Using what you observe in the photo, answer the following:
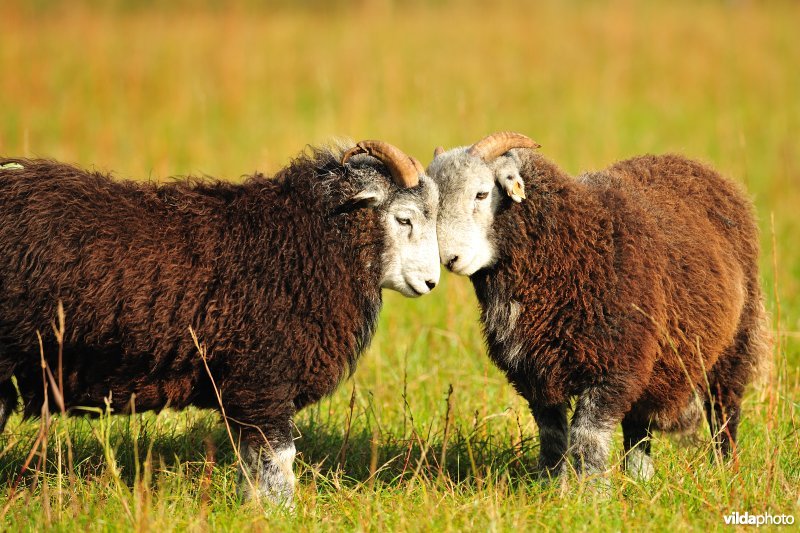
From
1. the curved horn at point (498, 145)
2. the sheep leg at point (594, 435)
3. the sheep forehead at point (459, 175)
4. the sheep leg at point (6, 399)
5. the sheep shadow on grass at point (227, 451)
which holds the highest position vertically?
the curved horn at point (498, 145)

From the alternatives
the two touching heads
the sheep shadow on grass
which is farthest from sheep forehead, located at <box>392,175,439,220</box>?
the sheep shadow on grass

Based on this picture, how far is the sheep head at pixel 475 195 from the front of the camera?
542 centimetres

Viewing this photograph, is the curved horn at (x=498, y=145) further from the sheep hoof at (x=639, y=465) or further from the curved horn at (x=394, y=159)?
the sheep hoof at (x=639, y=465)

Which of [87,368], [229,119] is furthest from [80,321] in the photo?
[229,119]

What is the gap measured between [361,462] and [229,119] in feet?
31.5

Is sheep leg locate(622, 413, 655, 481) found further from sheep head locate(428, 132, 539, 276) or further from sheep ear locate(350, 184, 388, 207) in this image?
sheep ear locate(350, 184, 388, 207)

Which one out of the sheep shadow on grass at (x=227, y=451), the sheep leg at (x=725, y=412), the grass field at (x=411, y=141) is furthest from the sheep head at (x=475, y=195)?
the sheep leg at (x=725, y=412)

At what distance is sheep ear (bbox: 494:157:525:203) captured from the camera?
5.41 metres

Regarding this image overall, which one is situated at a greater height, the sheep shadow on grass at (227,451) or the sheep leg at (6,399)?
the sheep leg at (6,399)

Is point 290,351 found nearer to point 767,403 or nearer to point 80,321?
point 80,321

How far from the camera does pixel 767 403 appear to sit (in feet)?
21.4

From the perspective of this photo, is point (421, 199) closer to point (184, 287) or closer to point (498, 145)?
point (498, 145)

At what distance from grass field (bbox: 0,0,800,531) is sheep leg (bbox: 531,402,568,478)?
177 mm

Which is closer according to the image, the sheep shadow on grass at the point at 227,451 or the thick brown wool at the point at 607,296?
the thick brown wool at the point at 607,296
